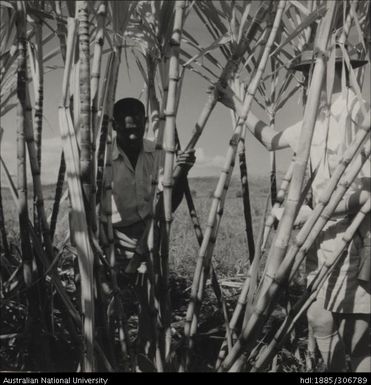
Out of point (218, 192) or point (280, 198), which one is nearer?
point (218, 192)

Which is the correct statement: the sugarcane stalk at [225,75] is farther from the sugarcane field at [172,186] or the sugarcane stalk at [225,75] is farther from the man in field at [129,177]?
the man in field at [129,177]

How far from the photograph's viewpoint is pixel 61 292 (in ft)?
3.54

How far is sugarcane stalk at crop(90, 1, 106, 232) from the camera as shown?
1017mm

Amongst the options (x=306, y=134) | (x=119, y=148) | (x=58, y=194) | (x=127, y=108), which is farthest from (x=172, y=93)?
(x=119, y=148)

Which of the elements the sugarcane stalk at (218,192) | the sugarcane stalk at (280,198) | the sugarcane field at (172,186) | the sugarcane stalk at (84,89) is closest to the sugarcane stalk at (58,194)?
the sugarcane field at (172,186)

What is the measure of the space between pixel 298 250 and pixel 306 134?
9.7 inches

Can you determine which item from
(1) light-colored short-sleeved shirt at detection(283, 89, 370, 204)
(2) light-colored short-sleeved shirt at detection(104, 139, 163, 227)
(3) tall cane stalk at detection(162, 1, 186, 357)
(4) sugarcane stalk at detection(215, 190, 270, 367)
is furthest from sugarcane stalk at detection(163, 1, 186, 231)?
(2) light-colored short-sleeved shirt at detection(104, 139, 163, 227)

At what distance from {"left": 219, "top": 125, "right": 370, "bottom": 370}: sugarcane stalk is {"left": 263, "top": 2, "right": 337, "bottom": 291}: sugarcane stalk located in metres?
0.03

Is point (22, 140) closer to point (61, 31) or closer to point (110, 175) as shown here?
point (110, 175)

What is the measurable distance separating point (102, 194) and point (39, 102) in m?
0.32

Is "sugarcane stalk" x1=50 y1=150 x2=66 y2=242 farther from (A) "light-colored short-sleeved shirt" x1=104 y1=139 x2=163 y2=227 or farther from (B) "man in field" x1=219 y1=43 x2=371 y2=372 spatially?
(B) "man in field" x1=219 y1=43 x2=371 y2=372

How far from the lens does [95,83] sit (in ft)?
3.45

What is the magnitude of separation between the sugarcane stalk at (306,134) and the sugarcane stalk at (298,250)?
3 centimetres

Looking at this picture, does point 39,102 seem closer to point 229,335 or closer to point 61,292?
point 61,292
